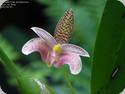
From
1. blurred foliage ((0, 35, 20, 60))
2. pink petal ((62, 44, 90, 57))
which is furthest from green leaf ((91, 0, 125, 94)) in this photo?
blurred foliage ((0, 35, 20, 60))

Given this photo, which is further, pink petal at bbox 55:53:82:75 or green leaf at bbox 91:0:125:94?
pink petal at bbox 55:53:82:75

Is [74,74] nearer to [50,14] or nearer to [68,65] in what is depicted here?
[68,65]

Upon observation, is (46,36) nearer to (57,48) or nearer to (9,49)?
(57,48)

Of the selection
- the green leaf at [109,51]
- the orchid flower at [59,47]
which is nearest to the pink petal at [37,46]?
the orchid flower at [59,47]

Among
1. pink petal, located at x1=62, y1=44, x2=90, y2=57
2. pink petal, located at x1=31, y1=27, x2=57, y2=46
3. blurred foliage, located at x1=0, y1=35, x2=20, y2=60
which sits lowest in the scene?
blurred foliage, located at x1=0, y1=35, x2=20, y2=60

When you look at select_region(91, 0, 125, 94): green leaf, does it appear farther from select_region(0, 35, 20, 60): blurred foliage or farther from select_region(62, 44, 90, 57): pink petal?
select_region(0, 35, 20, 60): blurred foliage

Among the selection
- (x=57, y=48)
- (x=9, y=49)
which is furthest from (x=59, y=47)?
(x=9, y=49)
